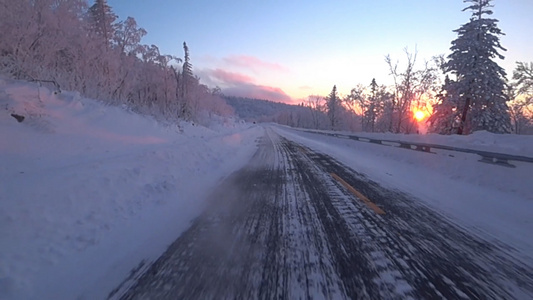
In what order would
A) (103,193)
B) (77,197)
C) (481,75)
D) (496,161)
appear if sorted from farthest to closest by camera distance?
(481,75) < (496,161) < (103,193) < (77,197)

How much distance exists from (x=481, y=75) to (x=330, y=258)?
1181 inches

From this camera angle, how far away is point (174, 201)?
18.9 ft

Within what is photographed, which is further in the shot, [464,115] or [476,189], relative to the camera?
[464,115]

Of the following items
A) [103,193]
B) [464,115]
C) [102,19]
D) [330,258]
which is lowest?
[103,193]

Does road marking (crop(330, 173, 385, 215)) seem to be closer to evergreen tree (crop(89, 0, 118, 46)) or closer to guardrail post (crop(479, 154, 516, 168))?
guardrail post (crop(479, 154, 516, 168))

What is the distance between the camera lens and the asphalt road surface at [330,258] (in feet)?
8.32

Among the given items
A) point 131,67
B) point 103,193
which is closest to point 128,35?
point 131,67

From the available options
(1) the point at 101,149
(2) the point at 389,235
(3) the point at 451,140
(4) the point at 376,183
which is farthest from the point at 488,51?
(1) the point at 101,149

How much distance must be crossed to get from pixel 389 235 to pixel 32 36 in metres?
17.3

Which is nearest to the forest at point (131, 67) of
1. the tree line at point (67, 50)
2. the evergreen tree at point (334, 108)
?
the tree line at point (67, 50)

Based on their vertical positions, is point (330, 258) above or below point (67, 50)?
below

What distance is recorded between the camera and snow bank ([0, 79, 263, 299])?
299 cm

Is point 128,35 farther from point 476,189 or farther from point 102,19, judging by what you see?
point 476,189

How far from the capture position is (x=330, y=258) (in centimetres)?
313
